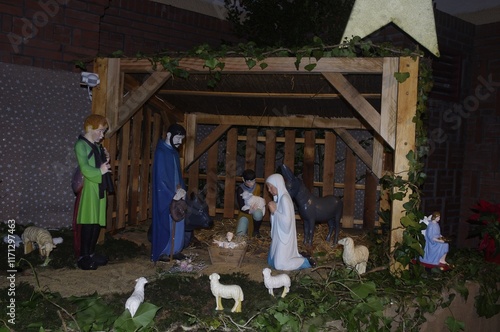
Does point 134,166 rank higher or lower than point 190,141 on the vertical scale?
lower

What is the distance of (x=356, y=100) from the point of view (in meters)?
5.16

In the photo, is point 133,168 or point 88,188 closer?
point 88,188

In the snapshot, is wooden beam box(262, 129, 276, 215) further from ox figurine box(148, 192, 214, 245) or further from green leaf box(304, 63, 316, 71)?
green leaf box(304, 63, 316, 71)

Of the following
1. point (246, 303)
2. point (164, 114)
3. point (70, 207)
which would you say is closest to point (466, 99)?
point (164, 114)

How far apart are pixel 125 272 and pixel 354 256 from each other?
218 cm

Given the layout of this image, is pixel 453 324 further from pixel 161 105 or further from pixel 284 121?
A: pixel 161 105

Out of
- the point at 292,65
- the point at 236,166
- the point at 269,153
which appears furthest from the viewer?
the point at 236,166

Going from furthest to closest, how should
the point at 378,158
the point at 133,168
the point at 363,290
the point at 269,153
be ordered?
the point at 269,153
the point at 378,158
the point at 133,168
the point at 363,290

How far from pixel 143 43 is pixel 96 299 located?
4.83 meters

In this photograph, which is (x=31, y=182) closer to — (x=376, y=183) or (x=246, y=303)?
(x=246, y=303)

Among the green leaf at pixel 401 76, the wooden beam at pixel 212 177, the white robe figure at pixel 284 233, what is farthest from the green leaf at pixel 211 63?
the wooden beam at pixel 212 177

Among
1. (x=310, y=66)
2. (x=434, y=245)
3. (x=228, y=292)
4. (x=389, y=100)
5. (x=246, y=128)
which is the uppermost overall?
(x=310, y=66)

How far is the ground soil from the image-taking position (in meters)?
4.64

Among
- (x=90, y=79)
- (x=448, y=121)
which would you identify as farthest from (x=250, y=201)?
(x=448, y=121)
